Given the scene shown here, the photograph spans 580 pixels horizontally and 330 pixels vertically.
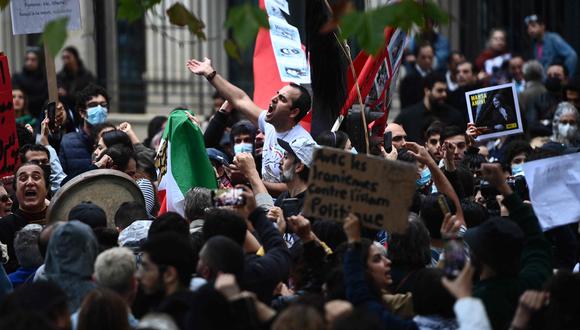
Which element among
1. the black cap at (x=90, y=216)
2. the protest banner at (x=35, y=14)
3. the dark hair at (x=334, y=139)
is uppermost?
the protest banner at (x=35, y=14)

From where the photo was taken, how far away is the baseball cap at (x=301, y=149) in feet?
32.4

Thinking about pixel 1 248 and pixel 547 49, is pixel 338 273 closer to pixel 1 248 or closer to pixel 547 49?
pixel 1 248

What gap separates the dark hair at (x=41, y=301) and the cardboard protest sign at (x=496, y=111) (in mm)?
5337

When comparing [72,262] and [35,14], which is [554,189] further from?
[35,14]

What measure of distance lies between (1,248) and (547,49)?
9.69 metres

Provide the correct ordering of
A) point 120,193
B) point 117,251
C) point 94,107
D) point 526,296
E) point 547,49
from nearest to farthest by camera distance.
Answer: point 526,296
point 117,251
point 120,193
point 94,107
point 547,49

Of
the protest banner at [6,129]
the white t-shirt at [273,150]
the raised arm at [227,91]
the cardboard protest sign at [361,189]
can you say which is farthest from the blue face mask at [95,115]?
the cardboard protest sign at [361,189]

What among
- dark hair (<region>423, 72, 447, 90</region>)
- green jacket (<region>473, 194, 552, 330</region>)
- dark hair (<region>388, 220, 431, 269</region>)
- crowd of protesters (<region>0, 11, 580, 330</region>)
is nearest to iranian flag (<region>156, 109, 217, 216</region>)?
crowd of protesters (<region>0, 11, 580, 330</region>)

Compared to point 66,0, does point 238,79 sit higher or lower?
lower

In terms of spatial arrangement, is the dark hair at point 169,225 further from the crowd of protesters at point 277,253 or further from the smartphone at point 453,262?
the smartphone at point 453,262

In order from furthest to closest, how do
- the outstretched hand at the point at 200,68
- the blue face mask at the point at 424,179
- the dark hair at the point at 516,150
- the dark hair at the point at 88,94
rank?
the dark hair at the point at 88,94 < the dark hair at the point at 516,150 < the outstretched hand at the point at 200,68 < the blue face mask at the point at 424,179

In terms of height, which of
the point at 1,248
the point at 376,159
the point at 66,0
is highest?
the point at 66,0

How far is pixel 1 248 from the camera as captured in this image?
945 centimetres

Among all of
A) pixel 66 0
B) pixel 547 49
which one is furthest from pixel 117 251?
pixel 547 49
